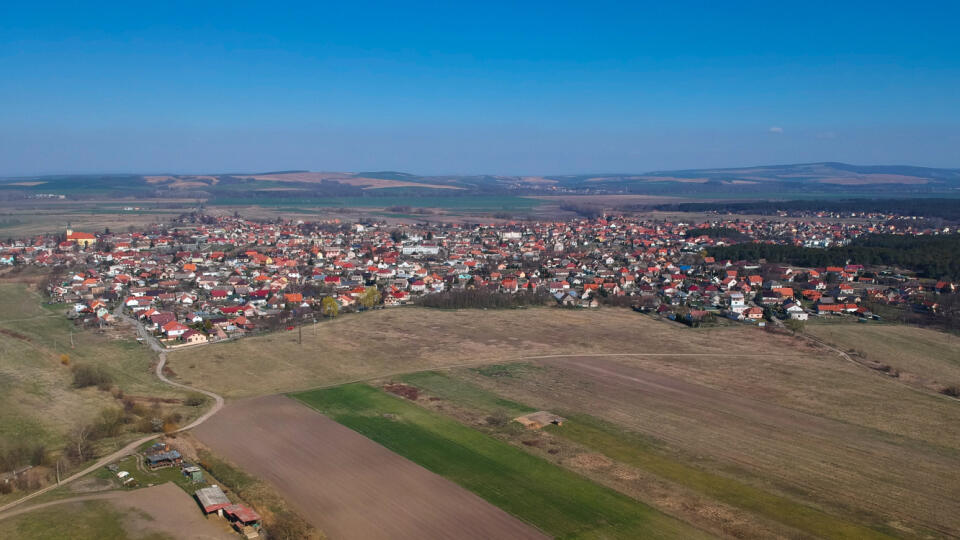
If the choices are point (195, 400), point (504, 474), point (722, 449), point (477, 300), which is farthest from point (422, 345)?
point (722, 449)

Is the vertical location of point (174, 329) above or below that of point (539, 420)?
above

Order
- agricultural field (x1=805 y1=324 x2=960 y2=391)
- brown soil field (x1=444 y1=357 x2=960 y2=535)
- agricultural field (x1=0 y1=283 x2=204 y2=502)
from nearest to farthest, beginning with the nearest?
brown soil field (x1=444 y1=357 x2=960 y2=535) < agricultural field (x1=0 y1=283 x2=204 y2=502) < agricultural field (x1=805 y1=324 x2=960 y2=391)

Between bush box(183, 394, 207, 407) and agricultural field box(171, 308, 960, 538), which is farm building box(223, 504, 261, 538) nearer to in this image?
agricultural field box(171, 308, 960, 538)

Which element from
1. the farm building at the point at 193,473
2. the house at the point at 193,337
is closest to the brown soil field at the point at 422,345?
the house at the point at 193,337

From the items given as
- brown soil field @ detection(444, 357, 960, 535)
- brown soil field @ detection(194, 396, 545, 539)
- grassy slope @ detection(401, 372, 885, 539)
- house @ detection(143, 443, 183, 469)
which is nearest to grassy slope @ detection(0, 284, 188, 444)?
house @ detection(143, 443, 183, 469)

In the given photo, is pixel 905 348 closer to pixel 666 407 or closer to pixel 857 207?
pixel 666 407

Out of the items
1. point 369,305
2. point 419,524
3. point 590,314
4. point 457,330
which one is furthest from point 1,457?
point 590,314
